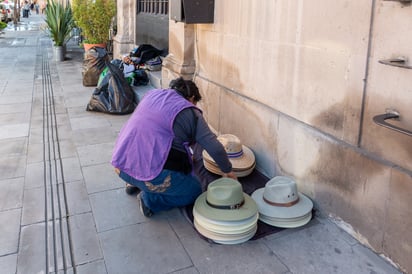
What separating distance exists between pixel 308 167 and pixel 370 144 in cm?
74

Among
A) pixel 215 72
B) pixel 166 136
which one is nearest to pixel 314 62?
pixel 166 136

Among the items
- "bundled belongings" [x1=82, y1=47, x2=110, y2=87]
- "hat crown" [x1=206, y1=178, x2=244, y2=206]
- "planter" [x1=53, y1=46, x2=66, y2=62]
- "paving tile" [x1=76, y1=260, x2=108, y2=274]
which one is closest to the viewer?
"paving tile" [x1=76, y1=260, x2=108, y2=274]

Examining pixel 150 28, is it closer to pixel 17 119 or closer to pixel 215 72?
pixel 17 119

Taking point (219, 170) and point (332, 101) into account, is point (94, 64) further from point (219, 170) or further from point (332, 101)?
point (332, 101)

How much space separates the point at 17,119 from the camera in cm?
628

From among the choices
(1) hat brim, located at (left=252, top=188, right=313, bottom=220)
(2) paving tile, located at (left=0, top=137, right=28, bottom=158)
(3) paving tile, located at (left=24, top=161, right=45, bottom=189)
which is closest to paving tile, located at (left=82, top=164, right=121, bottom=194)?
(3) paving tile, located at (left=24, top=161, right=45, bottom=189)

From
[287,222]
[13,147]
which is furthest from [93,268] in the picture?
[13,147]

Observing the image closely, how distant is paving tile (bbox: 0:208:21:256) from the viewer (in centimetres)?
300

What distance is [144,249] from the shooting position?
2.97 metres

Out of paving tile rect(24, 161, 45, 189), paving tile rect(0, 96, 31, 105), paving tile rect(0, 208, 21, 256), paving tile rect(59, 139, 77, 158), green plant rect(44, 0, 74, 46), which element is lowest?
paving tile rect(0, 208, 21, 256)

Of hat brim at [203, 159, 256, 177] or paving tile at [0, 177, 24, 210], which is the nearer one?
paving tile at [0, 177, 24, 210]

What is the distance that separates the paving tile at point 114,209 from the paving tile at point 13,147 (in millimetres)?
1656

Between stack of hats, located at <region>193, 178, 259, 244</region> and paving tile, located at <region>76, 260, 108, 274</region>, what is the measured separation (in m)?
0.75

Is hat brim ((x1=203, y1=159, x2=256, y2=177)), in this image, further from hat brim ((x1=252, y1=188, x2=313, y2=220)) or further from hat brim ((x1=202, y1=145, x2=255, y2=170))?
hat brim ((x1=252, y1=188, x2=313, y2=220))
